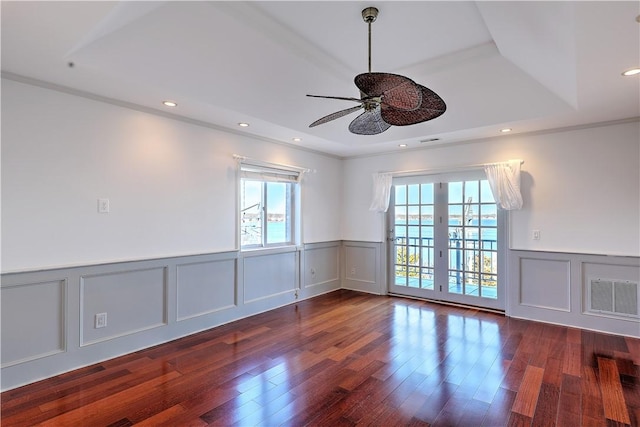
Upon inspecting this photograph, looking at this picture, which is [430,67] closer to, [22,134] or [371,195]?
[371,195]

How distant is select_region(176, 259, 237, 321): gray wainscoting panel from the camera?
3670mm

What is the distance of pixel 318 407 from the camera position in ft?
7.64

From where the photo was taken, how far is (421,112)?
7.02 ft

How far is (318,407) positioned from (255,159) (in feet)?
10.0

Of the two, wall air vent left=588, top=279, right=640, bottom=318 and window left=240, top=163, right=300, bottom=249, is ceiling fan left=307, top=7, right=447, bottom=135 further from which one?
wall air vent left=588, top=279, right=640, bottom=318

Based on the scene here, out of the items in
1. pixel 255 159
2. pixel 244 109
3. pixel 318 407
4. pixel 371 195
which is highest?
pixel 244 109

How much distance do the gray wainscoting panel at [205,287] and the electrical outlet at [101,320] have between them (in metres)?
0.71

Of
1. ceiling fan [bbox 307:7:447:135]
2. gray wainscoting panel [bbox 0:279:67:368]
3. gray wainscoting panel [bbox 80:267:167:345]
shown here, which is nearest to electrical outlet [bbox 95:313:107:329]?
gray wainscoting panel [bbox 80:267:167:345]

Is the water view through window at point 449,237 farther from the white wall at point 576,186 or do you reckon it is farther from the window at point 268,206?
the window at point 268,206

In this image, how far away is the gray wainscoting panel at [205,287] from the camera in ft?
12.0

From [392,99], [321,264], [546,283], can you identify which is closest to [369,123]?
[392,99]

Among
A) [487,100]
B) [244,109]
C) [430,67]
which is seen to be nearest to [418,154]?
[487,100]

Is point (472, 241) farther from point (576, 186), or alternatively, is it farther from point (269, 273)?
point (269, 273)

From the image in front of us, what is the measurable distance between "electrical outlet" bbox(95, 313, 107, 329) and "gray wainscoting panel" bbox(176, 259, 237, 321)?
71 cm
